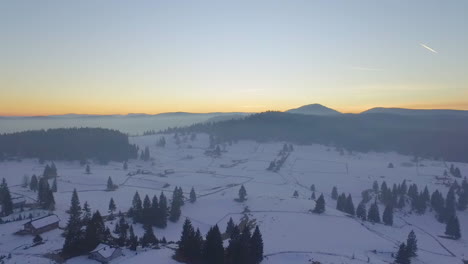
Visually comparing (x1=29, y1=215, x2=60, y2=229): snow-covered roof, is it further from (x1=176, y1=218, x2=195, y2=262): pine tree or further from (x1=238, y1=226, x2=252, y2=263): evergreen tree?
(x1=238, y1=226, x2=252, y2=263): evergreen tree

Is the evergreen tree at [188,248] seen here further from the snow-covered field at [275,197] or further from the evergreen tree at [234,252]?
the evergreen tree at [234,252]

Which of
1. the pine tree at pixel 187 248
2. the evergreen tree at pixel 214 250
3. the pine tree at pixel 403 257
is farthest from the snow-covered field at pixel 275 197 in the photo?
the evergreen tree at pixel 214 250

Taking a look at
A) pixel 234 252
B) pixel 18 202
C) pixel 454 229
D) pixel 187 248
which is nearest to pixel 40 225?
pixel 18 202

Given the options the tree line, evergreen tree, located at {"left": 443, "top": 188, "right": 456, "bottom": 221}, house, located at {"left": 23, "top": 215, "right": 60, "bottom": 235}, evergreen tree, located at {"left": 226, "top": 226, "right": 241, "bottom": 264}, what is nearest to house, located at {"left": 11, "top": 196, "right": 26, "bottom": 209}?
house, located at {"left": 23, "top": 215, "right": 60, "bottom": 235}

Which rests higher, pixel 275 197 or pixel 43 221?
pixel 43 221

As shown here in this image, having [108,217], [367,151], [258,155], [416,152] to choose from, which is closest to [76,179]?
[108,217]

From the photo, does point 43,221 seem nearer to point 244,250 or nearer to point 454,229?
point 244,250
